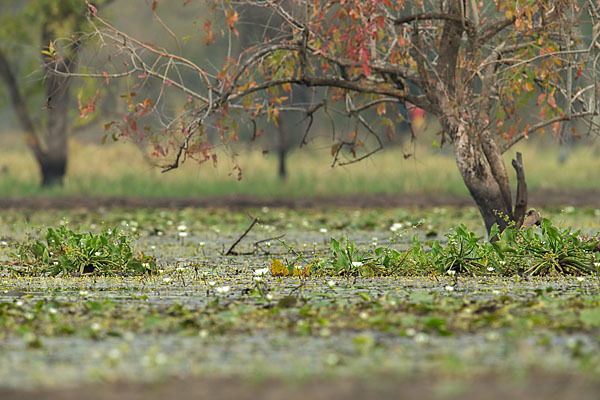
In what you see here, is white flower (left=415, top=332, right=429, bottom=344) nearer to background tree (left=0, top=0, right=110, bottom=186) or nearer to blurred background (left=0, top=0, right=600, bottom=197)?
blurred background (left=0, top=0, right=600, bottom=197)

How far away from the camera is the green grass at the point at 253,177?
2503cm

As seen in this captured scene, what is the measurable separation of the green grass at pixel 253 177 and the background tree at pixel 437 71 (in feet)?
30.1

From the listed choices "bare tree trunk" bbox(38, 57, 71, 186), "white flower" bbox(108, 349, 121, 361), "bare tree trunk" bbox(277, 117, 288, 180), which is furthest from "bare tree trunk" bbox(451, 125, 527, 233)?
"bare tree trunk" bbox(38, 57, 71, 186)

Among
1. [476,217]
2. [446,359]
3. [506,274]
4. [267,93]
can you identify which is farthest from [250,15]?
[446,359]

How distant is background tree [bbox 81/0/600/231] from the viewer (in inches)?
459

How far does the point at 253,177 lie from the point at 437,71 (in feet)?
48.1

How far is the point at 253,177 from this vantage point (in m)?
27.1

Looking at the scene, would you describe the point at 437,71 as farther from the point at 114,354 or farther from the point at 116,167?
the point at 116,167

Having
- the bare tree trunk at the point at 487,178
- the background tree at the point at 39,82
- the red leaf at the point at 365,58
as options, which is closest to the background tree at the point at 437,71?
the bare tree trunk at the point at 487,178

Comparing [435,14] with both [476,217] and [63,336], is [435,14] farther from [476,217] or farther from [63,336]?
[476,217]

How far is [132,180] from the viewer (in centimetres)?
2655

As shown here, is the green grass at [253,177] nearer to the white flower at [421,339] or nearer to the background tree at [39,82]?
the background tree at [39,82]

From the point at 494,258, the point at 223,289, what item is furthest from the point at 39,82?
the point at 223,289

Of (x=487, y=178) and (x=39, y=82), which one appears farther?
(x=39, y=82)
